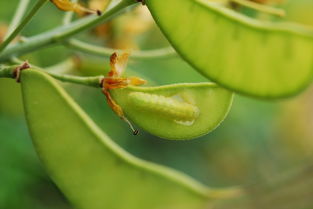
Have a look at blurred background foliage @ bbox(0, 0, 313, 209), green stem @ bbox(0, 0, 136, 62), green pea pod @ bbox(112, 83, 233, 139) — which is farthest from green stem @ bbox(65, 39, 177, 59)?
green pea pod @ bbox(112, 83, 233, 139)

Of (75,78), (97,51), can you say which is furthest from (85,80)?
(97,51)

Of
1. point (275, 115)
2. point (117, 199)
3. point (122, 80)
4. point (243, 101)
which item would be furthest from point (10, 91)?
point (275, 115)

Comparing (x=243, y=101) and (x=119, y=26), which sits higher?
(x=243, y=101)

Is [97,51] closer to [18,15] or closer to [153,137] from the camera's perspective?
[18,15]

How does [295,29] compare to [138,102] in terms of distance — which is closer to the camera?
Answer: [295,29]

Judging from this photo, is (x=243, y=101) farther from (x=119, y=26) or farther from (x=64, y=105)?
(x=64, y=105)
